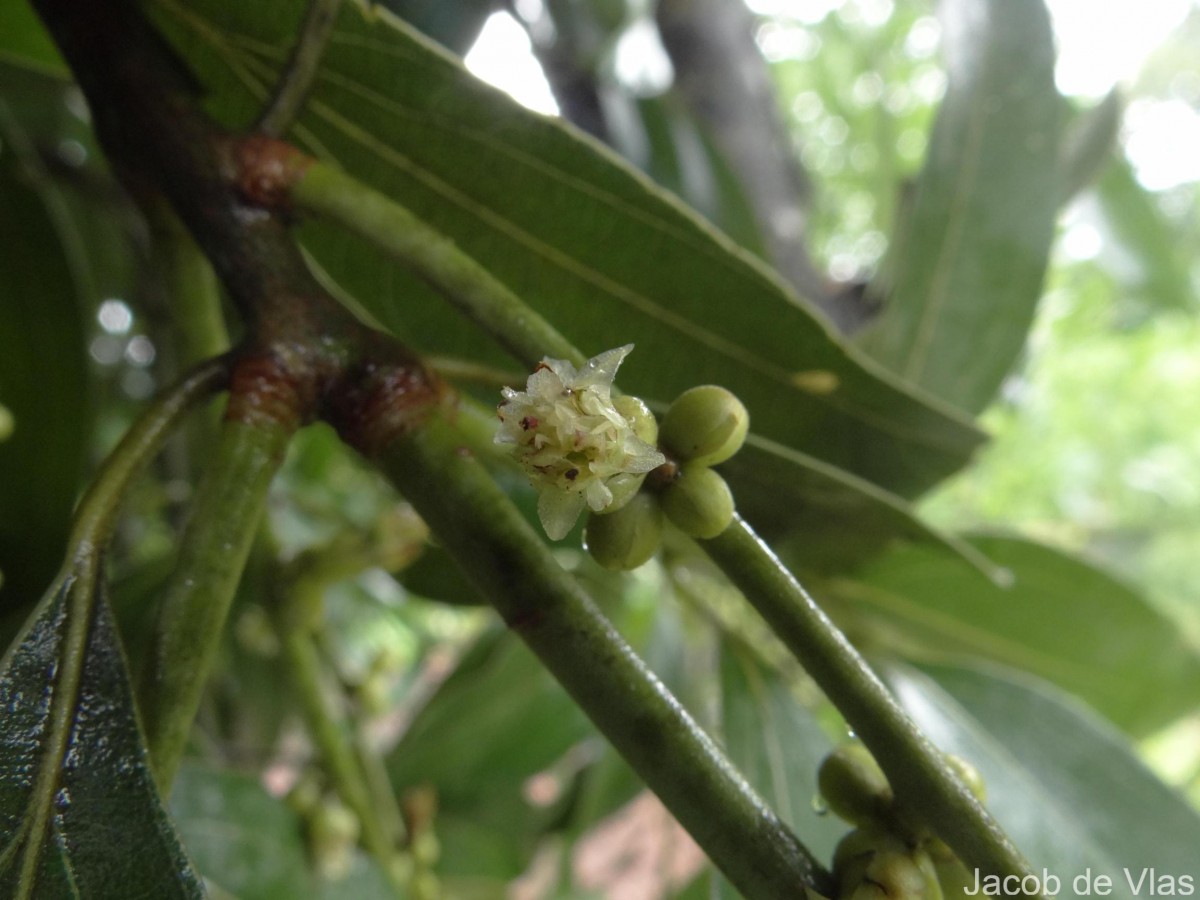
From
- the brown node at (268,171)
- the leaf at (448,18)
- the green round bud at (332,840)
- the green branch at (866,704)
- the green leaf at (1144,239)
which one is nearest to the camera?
the green branch at (866,704)

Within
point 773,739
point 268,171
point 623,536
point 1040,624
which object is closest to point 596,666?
point 623,536

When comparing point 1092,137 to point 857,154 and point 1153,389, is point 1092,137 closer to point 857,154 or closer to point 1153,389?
point 857,154

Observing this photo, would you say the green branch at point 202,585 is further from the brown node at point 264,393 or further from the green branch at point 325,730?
the green branch at point 325,730

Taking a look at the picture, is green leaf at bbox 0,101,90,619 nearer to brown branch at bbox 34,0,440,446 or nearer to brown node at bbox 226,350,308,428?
brown branch at bbox 34,0,440,446

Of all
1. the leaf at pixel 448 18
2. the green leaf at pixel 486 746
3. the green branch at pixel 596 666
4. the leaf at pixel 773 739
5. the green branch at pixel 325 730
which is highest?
the leaf at pixel 448 18

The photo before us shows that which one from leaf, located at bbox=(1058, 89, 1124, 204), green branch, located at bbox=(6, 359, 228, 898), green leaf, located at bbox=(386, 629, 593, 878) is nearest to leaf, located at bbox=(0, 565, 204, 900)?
green branch, located at bbox=(6, 359, 228, 898)

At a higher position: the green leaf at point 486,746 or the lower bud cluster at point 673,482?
the lower bud cluster at point 673,482

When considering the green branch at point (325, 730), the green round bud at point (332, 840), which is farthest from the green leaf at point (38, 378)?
the green round bud at point (332, 840)
